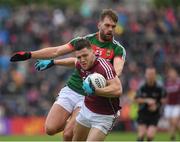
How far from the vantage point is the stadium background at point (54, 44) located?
25.8 m

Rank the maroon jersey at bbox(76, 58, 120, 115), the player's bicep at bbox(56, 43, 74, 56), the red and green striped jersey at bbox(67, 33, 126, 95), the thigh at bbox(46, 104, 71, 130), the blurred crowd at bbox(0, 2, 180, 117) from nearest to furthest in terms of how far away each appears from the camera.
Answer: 1. the maroon jersey at bbox(76, 58, 120, 115)
2. the red and green striped jersey at bbox(67, 33, 126, 95)
3. the player's bicep at bbox(56, 43, 74, 56)
4. the thigh at bbox(46, 104, 71, 130)
5. the blurred crowd at bbox(0, 2, 180, 117)

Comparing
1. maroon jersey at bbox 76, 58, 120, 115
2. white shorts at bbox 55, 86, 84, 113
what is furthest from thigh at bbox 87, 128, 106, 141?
white shorts at bbox 55, 86, 84, 113

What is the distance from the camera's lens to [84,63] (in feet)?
37.3

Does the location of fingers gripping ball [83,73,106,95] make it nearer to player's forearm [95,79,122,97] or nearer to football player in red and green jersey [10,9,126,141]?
player's forearm [95,79,122,97]

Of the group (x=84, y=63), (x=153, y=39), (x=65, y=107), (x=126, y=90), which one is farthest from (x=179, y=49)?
(x=84, y=63)

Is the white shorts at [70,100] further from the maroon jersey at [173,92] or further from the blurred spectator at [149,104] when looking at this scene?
the maroon jersey at [173,92]

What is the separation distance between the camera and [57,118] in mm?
13352

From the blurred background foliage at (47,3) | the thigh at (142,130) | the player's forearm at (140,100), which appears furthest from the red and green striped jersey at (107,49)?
the blurred background foliage at (47,3)

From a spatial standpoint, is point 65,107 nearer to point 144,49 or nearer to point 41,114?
point 41,114

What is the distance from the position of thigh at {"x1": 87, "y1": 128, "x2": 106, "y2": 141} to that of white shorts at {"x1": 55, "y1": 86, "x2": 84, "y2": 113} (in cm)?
194

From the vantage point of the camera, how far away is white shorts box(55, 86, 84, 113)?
13414 millimetres

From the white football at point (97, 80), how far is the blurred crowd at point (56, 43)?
14.6 meters

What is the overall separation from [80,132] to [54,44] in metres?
16.1

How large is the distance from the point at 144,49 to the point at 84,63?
17743 mm
